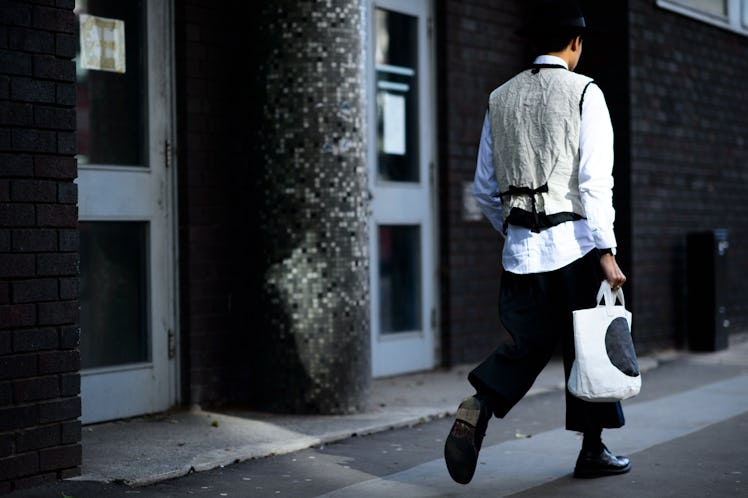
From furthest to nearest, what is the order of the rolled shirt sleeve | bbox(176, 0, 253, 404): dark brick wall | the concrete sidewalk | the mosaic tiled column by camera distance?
bbox(176, 0, 253, 404): dark brick wall, the mosaic tiled column, the concrete sidewalk, the rolled shirt sleeve

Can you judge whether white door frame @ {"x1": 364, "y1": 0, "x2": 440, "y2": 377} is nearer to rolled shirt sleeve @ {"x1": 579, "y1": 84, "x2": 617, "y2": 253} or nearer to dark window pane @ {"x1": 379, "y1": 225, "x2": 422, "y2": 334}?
dark window pane @ {"x1": 379, "y1": 225, "x2": 422, "y2": 334}

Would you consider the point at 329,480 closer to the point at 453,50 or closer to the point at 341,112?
the point at 341,112

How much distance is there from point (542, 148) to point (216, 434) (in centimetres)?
253

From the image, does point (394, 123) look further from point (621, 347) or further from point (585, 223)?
point (621, 347)

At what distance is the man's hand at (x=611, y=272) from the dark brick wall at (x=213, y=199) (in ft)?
9.39

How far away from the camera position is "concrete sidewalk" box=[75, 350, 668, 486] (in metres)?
5.16

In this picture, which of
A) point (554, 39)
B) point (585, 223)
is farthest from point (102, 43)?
point (585, 223)

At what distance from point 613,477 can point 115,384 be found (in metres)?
2.99

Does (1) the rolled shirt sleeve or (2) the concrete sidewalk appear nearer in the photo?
(1) the rolled shirt sleeve

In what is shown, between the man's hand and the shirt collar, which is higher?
the shirt collar

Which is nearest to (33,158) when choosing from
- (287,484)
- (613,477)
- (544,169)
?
(287,484)

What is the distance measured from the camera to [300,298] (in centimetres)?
657

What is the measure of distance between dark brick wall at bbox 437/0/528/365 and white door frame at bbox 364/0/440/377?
0.08 m

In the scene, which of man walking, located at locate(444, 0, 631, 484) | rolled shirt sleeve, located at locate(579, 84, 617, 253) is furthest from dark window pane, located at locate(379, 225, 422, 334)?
rolled shirt sleeve, located at locate(579, 84, 617, 253)
